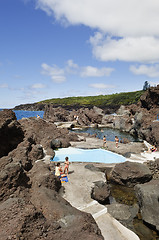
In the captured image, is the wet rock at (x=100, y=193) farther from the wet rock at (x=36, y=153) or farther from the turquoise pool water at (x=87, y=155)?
the turquoise pool water at (x=87, y=155)

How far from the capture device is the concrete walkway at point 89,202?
23.2 feet

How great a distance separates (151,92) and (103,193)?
38479mm

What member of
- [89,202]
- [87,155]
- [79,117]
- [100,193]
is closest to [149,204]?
[100,193]

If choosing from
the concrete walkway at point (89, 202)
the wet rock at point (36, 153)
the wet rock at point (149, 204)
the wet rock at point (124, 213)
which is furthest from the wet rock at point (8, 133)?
the wet rock at point (149, 204)

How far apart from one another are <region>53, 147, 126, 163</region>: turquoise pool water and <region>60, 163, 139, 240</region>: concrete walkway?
11.0 feet

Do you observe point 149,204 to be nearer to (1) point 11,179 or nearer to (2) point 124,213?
(2) point 124,213

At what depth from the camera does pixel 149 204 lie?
9.47 meters

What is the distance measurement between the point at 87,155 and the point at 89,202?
34.3 ft

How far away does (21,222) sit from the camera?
4.01 metres

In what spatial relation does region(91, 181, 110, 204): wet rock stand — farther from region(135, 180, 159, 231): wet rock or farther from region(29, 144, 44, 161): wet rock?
region(29, 144, 44, 161): wet rock

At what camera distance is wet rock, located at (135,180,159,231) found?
29.4 ft

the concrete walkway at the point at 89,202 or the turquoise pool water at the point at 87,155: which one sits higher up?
A: the concrete walkway at the point at 89,202

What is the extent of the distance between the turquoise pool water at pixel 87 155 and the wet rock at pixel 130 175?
12.1ft

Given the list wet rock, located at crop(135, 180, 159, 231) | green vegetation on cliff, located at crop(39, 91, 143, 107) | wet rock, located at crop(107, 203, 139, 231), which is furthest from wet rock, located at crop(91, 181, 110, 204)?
green vegetation on cliff, located at crop(39, 91, 143, 107)
